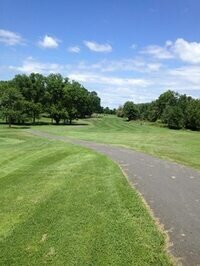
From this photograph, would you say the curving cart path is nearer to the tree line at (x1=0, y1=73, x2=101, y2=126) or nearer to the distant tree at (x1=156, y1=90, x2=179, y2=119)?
the tree line at (x1=0, y1=73, x2=101, y2=126)

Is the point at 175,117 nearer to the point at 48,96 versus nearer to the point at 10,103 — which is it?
the point at 48,96

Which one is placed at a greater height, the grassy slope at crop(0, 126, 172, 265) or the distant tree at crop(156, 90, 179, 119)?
the distant tree at crop(156, 90, 179, 119)

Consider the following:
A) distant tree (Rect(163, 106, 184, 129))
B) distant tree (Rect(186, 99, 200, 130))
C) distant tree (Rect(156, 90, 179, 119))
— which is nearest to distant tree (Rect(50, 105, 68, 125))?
distant tree (Rect(163, 106, 184, 129))

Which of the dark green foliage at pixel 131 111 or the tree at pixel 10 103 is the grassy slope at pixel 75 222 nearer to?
the tree at pixel 10 103

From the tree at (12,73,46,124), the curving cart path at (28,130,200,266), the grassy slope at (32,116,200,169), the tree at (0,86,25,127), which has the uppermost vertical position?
the tree at (12,73,46,124)

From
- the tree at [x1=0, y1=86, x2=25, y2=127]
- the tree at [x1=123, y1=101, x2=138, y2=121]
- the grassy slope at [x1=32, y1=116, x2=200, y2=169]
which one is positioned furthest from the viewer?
the tree at [x1=123, y1=101, x2=138, y2=121]

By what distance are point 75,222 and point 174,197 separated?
11.5ft

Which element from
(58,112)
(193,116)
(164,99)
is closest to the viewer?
(58,112)

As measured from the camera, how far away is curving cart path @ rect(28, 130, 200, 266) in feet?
24.2

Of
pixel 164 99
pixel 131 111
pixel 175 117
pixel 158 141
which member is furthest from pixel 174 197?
pixel 131 111

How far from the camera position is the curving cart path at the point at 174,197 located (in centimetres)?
738

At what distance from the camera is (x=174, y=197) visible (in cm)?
1091

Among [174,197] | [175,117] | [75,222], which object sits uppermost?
[175,117]

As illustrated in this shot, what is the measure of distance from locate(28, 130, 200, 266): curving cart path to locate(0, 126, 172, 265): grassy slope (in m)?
0.37
